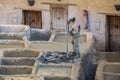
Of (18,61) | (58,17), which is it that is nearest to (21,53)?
(18,61)

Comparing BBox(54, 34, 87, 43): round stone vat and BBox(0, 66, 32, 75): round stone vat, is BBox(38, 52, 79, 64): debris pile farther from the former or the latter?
BBox(54, 34, 87, 43): round stone vat

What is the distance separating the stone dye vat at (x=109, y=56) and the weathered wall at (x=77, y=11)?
1.37 metres

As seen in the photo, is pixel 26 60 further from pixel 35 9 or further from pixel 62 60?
pixel 35 9

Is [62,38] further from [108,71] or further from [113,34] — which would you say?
[108,71]

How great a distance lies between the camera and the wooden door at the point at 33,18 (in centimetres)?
2866

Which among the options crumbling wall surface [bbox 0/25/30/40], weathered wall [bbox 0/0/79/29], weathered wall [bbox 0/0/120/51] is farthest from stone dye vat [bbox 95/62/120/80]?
weathered wall [bbox 0/0/79/29]

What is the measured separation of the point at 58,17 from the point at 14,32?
14.2 ft

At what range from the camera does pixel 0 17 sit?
28562 mm

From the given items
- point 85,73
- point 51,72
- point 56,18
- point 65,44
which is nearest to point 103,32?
point 56,18

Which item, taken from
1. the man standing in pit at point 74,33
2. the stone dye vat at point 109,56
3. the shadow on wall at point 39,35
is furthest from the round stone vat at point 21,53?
the stone dye vat at point 109,56

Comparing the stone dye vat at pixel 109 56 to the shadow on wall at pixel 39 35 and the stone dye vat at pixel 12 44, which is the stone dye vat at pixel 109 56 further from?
the stone dye vat at pixel 12 44

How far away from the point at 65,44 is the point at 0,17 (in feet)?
25.5

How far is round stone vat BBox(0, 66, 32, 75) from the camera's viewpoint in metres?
18.5

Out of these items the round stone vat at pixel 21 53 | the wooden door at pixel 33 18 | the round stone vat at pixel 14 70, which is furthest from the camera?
the wooden door at pixel 33 18
